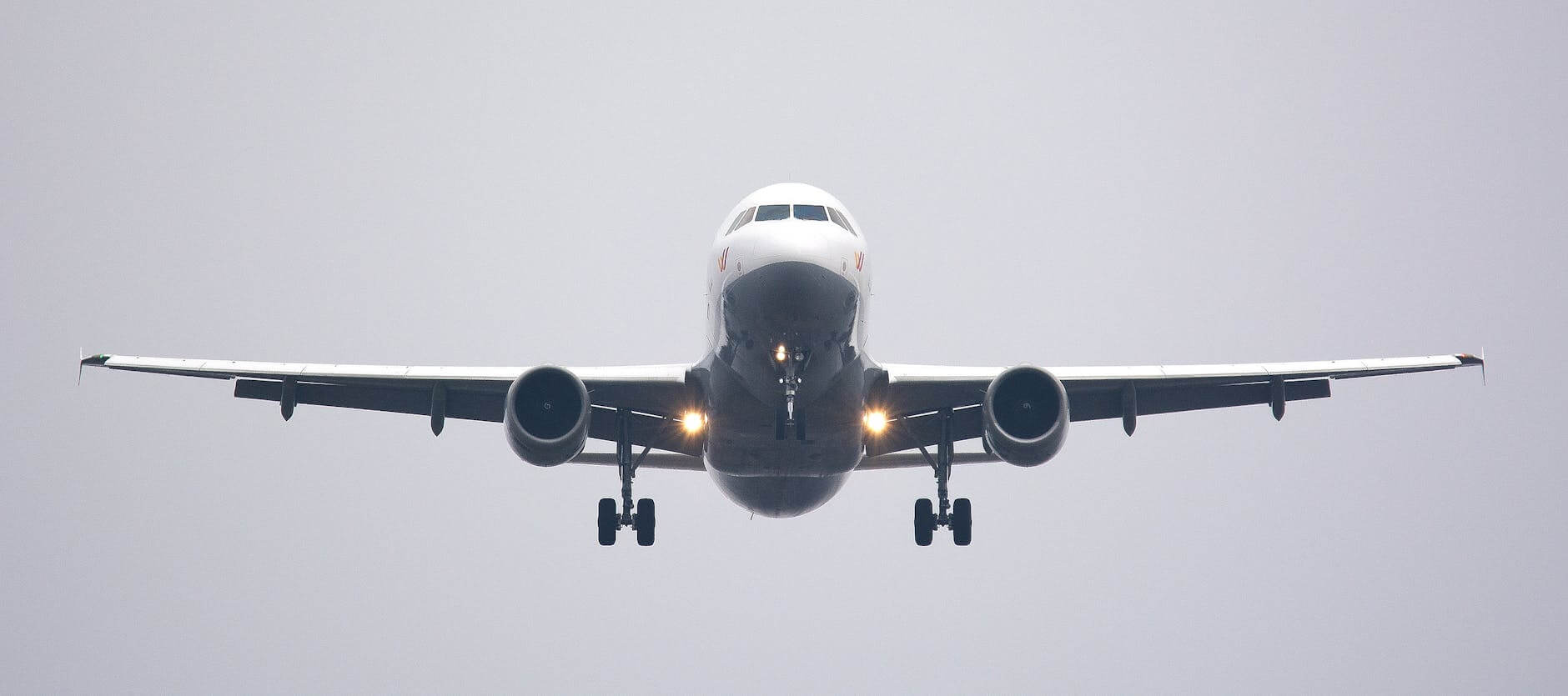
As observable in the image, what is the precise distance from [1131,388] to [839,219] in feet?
22.9

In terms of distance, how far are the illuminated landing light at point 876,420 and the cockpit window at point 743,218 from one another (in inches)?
172

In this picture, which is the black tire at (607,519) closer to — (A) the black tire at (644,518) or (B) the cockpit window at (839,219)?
(A) the black tire at (644,518)

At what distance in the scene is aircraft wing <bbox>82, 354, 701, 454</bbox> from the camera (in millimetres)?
26562

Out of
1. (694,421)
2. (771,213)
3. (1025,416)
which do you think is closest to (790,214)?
(771,213)

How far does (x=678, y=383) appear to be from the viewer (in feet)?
86.7

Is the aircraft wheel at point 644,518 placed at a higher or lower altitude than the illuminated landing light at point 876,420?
lower

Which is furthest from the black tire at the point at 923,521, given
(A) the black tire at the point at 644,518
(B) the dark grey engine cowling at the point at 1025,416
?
(B) the dark grey engine cowling at the point at 1025,416

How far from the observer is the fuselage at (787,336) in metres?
22.2

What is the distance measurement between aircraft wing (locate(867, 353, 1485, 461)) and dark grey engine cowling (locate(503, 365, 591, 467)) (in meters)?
5.24

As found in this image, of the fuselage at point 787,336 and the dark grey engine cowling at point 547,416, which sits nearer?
the fuselage at point 787,336

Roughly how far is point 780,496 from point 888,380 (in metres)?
4.81

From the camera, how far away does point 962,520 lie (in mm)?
30000

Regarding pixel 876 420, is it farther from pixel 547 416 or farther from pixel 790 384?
pixel 547 416

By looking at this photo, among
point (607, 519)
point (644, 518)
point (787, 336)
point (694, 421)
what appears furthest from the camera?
point (644, 518)
